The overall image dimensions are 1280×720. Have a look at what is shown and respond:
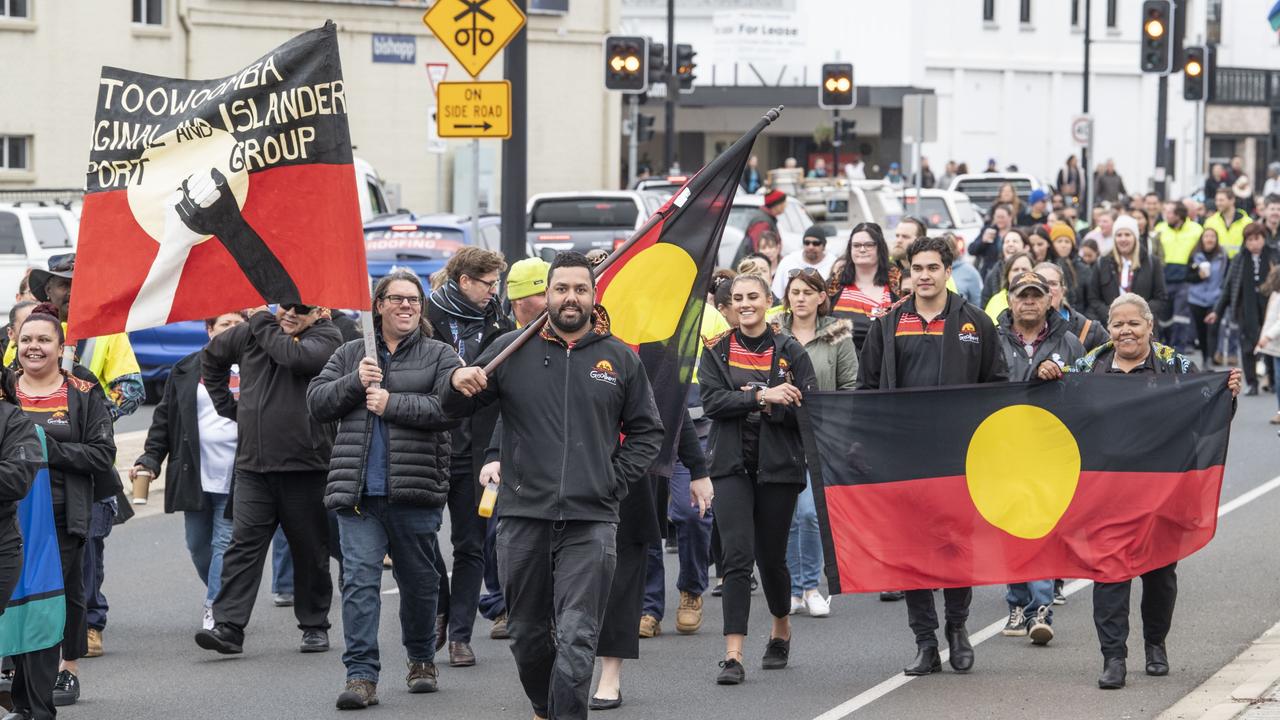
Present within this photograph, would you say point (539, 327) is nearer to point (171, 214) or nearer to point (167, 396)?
point (171, 214)

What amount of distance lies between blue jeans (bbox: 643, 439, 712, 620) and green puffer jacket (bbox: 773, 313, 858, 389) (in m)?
0.91

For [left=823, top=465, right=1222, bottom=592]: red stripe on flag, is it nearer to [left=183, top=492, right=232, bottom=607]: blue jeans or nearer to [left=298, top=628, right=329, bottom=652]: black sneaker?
[left=298, top=628, right=329, bottom=652]: black sneaker

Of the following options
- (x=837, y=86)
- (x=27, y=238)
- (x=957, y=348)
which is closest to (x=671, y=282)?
(x=957, y=348)

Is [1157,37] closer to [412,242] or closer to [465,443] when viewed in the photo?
[412,242]

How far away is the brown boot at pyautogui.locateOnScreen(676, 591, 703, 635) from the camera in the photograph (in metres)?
9.95

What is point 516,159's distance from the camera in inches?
588

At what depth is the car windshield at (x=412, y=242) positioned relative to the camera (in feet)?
67.5

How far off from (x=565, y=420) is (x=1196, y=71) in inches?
1034

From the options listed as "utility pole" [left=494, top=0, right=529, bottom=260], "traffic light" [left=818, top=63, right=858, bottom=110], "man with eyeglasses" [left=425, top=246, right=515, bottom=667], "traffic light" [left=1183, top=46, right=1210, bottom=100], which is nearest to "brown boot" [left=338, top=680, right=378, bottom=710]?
"man with eyeglasses" [left=425, top=246, right=515, bottom=667]

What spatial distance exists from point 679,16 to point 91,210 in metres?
53.4

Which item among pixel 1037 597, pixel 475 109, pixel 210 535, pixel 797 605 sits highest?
pixel 475 109

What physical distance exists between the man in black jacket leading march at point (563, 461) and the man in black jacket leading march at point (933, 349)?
6.61 ft

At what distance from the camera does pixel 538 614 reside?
7.46 meters

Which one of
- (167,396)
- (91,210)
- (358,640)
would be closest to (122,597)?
(167,396)
